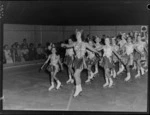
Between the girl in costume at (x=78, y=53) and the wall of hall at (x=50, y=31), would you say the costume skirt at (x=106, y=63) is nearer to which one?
the girl in costume at (x=78, y=53)

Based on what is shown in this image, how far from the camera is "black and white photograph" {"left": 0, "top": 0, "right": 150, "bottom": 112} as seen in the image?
13.3 feet

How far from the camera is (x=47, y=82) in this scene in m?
4.88

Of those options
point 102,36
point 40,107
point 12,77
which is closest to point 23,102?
point 40,107

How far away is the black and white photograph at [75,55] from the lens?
4059 mm

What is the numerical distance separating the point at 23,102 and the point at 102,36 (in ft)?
5.40

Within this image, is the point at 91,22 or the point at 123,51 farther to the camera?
the point at 123,51

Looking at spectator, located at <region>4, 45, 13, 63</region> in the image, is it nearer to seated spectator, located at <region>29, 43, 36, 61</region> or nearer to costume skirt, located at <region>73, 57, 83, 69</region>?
seated spectator, located at <region>29, 43, 36, 61</region>

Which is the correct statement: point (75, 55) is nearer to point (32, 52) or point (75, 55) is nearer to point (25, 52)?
point (32, 52)

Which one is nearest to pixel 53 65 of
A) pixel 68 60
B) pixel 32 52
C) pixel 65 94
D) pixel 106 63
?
pixel 68 60

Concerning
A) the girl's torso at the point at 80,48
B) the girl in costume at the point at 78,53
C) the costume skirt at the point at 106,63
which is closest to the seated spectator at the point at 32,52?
the girl in costume at the point at 78,53

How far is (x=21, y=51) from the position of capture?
175 inches

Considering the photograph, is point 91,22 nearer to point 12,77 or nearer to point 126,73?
point 126,73

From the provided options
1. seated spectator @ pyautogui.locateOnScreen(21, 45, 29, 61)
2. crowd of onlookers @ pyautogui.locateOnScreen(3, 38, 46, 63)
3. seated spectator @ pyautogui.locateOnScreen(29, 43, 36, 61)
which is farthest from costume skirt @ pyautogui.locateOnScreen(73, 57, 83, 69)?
seated spectator @ pyautogui.locateOnScreen(21, 45, 29, 61)

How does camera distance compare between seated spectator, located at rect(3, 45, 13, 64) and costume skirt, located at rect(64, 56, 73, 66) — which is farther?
costume skirt, located at rect(64, 56, 73, 66)
